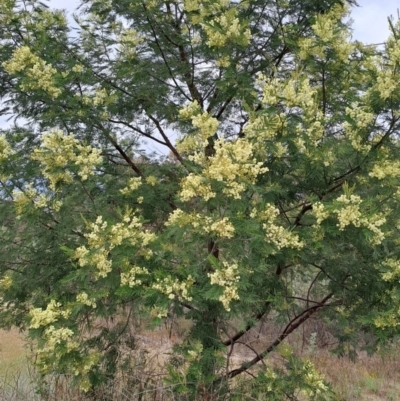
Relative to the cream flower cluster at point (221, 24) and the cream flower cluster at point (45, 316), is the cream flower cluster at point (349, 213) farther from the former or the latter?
the cream flower cluster at point (45, 316)

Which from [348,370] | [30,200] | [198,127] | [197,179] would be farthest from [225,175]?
[348,370]

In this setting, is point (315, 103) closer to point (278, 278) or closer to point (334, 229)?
point (334, 229)

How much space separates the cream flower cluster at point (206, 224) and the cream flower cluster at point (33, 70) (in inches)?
64.7

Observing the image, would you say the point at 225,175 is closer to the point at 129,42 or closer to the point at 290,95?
the point at 290,95

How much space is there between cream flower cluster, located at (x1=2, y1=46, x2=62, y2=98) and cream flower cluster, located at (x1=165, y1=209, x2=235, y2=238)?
1.64 meters

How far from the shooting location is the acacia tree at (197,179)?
3371 mm

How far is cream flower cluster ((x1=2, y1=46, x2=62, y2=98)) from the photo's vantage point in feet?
13.3

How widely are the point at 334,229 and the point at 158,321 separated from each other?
4.26 feet

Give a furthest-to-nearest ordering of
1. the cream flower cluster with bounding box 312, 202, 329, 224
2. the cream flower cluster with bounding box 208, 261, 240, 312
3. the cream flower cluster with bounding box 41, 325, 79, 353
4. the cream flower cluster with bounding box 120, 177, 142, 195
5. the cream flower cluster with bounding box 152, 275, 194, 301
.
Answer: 1. the cream flower cluster with bounding box 120, 177, 142, 195
2. the cream flower cluster with bounding box 41, 325, 79, 353
3. the cream flower cluster with bounding box 312, 202, 329, 224
4. the cream flower cluster with bounding box 152, 275, 194, 301
5. the cream flower cluster with bounding box 208, 261, 240, 312

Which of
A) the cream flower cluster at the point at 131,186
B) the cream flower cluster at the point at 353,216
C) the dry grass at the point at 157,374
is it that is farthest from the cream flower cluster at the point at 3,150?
the cream flower cluster at the point at 353,216

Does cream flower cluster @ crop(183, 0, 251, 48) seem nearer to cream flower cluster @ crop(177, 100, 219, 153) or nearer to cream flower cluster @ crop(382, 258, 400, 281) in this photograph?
cream flower cluster @ crop(177, 100, 219, 153)

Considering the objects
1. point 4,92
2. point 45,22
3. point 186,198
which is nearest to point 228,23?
point 186,198

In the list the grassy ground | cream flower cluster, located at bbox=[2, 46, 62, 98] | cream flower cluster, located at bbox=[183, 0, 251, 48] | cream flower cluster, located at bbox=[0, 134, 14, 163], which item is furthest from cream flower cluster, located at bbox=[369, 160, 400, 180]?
the grassy ground

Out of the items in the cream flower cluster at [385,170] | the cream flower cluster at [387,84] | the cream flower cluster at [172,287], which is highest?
the cream flower cluster at [387,84]
